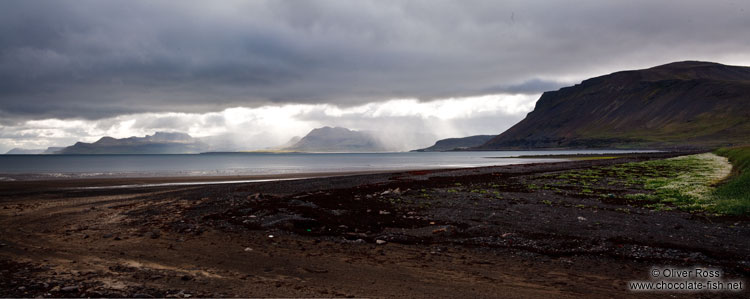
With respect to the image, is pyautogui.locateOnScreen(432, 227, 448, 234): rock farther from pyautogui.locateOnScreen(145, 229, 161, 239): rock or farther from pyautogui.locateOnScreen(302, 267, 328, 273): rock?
pyautogui.locateOnScreen(145, 229, 161, 239): rock

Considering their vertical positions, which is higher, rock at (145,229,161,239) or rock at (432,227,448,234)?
rock at (145,229,161,239)

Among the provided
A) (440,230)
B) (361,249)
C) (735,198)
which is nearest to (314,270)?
(361,249)

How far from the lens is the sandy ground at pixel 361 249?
9562mm

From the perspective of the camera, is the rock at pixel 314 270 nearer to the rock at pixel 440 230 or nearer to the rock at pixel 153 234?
the rock at pixel 440 230

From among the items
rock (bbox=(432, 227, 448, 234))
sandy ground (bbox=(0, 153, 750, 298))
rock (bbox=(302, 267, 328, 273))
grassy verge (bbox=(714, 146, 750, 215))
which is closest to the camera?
sandy ground (bbox=(0, 153, 750, 298))

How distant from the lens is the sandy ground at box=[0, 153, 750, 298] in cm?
956

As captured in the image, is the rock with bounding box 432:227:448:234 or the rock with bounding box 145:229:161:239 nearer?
the rock with bounding box 145:229:161:239

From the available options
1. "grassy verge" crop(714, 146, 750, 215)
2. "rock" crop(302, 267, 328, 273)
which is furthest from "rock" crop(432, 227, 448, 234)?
"grassy verge" crop(714, 146, 750, 215)

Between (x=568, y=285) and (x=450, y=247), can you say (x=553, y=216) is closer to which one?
(x=450, y=247)

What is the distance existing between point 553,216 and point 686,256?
696 centimetres

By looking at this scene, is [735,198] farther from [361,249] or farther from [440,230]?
[361,249]

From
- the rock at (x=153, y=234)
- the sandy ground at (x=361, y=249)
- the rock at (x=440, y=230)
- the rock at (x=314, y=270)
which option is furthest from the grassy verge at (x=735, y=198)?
the rock at (x=153, y=234)

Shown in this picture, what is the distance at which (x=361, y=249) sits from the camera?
1358cm

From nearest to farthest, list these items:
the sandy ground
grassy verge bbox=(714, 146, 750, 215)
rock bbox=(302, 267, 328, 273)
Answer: the sandy ground, rock bbox=(302, 267, 328, 273), grassy verge bbox=(714, 146, 750, 215)
